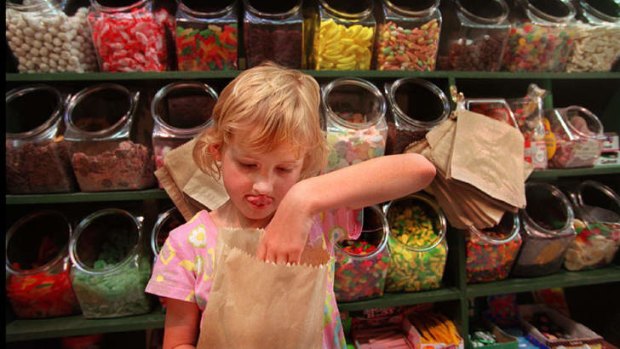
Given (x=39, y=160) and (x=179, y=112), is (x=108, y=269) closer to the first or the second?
(x=39, y=160)

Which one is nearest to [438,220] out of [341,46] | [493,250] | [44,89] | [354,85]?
[493,250]

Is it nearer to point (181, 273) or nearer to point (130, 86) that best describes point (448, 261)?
point (181, 273)

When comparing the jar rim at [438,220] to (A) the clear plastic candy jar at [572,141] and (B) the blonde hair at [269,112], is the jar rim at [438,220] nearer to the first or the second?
(A) the clear plastic candy jar at [572,141]

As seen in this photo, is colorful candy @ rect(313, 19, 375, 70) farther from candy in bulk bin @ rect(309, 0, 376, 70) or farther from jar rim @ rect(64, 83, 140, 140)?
jar rim @ rect(64, 83, 140, 140)

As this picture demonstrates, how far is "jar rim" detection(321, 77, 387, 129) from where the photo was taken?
1.29 m

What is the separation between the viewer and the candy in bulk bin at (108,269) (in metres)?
1.22

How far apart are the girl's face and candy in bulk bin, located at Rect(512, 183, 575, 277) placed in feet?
3.98

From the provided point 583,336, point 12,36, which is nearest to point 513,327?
point 583,336

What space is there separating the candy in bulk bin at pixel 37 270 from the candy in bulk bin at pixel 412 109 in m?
1.28

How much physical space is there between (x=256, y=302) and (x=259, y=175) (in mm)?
245

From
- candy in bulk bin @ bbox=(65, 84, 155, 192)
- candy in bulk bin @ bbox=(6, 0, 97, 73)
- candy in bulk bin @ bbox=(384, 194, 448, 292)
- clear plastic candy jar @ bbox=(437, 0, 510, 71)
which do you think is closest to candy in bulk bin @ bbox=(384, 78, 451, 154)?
clear plastic candy jar @ bbox=(437, 0, 510, 71)

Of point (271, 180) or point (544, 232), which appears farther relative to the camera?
point (544, 232)

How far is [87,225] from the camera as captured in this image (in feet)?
4.36

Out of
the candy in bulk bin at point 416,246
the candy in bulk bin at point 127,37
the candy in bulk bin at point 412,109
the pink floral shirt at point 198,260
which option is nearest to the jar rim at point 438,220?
the candy in bulk bin at point 416,246
